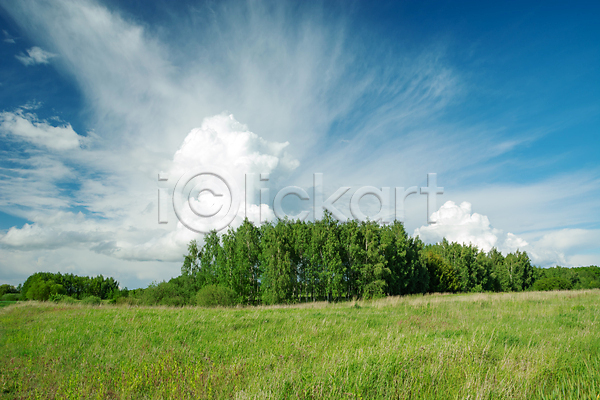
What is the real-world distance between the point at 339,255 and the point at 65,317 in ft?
97.1

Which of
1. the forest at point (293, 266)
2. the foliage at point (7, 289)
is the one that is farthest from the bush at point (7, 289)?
the forest at point (293, 266)

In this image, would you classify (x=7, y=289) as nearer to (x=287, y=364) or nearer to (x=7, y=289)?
(x=7, y=289)

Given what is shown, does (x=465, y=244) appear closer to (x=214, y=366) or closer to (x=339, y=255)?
(x=339, y=255)

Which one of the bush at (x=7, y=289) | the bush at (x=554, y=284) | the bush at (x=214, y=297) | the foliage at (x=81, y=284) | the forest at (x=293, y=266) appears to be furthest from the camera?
the foliage at (x=81, y=284)

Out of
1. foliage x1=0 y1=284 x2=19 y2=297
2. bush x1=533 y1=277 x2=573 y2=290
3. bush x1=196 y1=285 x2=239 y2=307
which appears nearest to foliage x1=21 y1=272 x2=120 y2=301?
foliage x1=0 y1=284 x2=19 y2=297

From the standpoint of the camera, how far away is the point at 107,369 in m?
7.16

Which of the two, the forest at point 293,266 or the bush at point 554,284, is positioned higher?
the forest at point 293,266

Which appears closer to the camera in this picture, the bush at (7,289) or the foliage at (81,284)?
the bush at (7,289)

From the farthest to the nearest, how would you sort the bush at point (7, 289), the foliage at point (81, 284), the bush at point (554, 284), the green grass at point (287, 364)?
the foliage at point (81, 284)
the bush at point (7, 289)
the bush at point (554, 284)
the green grass at point (287, 364)

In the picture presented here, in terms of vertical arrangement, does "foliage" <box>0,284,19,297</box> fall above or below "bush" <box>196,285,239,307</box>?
below

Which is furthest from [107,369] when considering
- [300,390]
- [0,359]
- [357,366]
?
[357,366]

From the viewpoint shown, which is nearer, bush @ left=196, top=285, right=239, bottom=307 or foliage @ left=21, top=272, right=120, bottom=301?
bush @ left=196, top=285, right=239, bottom=307

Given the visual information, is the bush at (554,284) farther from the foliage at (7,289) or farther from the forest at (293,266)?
the foliage at (7,289)

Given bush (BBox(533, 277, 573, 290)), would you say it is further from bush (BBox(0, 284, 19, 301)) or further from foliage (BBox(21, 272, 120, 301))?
bush (BBox(0, 284, 19, 301))
